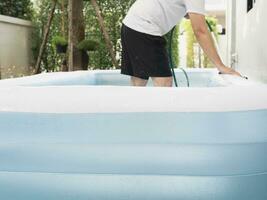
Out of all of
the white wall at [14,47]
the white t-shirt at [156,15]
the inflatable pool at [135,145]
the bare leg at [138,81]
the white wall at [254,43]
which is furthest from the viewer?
the white wall at [14,47]

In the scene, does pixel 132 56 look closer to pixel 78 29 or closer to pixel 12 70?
pixel 78 29

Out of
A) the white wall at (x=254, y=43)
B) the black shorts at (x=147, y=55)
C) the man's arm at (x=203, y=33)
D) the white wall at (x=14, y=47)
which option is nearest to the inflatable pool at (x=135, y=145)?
the man's arm at (x=203, y=33)

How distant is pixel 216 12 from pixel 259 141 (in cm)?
1768

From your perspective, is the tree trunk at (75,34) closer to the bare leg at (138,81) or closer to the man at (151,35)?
the bare leg at (138,81)

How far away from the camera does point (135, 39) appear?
111 inches

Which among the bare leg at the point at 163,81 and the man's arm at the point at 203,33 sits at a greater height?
the man's arm at the point at 203,33

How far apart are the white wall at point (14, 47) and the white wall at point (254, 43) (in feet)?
14.7

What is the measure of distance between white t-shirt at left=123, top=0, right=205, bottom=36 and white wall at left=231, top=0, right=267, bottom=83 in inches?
42.5

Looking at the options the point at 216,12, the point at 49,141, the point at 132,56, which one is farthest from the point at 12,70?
the point at 216,12

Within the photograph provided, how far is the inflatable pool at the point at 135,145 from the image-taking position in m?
1.56

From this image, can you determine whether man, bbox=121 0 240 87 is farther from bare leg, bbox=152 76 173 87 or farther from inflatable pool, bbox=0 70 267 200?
inflatable pool, bbox=0 70 267 200

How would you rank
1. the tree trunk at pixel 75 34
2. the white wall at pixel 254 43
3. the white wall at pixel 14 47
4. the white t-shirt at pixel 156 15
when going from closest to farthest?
the white t-shirt at pixel 156 15, the white wall at pixel 254 43, the tree trunk at pixel 75 34, the white wall at pixel 14 47

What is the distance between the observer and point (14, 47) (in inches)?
360

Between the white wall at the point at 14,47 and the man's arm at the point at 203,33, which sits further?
the white wall at the point at 14,47
